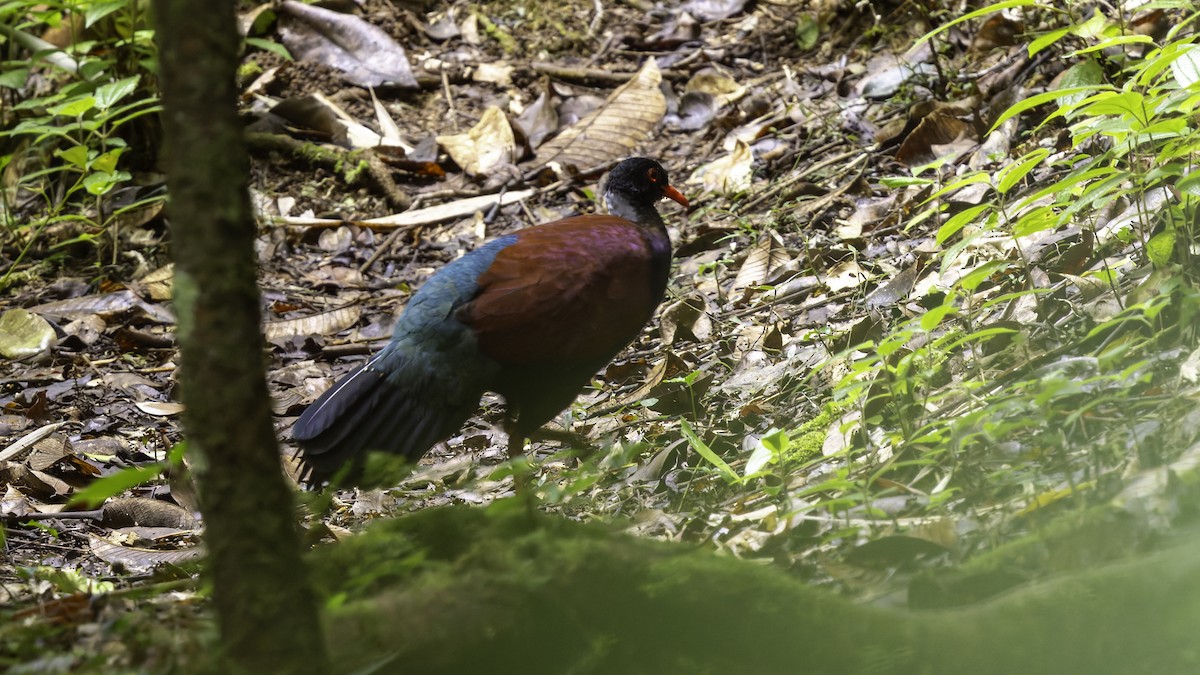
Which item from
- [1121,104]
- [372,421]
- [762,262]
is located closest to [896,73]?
[762,262]

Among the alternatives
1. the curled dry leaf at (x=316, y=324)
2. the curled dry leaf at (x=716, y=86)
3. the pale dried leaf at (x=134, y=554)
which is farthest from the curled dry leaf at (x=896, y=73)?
the pale dried leaf at (x=134, y=554)

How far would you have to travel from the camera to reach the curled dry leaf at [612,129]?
6.91 m

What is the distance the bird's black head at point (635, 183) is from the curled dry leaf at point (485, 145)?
2359mm

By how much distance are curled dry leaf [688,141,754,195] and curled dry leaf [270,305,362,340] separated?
213 centimetres

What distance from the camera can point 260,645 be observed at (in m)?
1.32

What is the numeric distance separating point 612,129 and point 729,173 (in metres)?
1.09

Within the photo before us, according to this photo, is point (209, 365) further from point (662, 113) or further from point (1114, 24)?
point (662, 113)

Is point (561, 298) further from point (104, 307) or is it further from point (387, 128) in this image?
point (387, 128)

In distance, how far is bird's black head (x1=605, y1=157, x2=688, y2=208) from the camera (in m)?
4.66

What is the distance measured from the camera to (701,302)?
4.86 meters

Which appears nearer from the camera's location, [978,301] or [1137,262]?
[1137,262]

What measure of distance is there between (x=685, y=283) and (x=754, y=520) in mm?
2759

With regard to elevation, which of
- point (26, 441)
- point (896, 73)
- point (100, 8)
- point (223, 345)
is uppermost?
point (100, 8)

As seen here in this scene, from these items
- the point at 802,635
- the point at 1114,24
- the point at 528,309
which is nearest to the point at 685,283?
the point at 528,309
